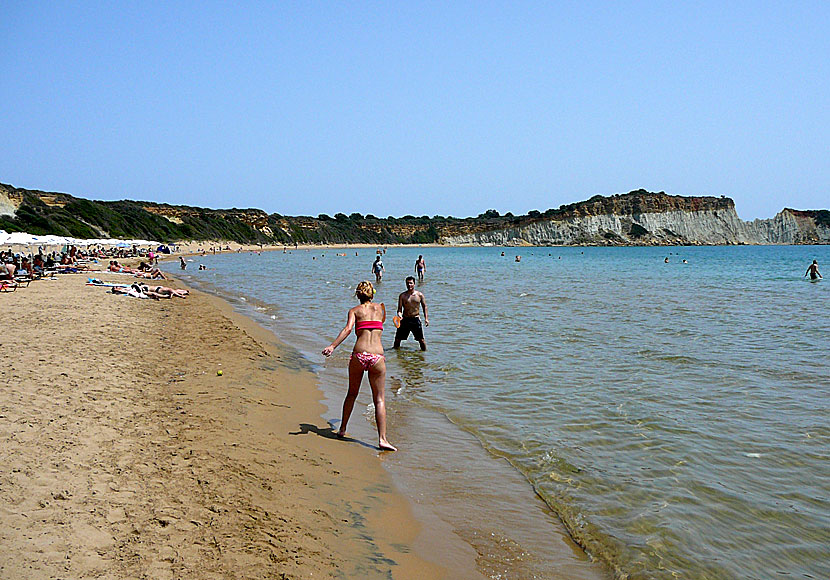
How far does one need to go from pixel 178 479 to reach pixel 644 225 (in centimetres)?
14707

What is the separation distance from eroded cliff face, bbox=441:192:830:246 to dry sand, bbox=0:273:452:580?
464 feet

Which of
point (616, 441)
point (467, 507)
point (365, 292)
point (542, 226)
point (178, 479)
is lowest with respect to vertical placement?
point (467, 507)

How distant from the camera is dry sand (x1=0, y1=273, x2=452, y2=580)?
353 cm

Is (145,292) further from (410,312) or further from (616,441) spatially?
(616,441)

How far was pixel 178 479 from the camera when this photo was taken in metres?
4.69

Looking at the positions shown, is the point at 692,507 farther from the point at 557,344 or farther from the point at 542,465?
the point at 557,344

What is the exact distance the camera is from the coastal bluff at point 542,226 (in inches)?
3991

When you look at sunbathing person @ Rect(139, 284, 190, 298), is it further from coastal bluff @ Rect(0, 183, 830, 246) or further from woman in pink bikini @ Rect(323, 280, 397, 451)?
coastal bluff @ Rect(0, 183, 830, 246)

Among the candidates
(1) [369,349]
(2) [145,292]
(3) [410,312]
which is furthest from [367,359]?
(2) [145,292]

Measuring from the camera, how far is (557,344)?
12812mm

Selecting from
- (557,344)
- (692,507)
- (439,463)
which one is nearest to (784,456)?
(692,507)

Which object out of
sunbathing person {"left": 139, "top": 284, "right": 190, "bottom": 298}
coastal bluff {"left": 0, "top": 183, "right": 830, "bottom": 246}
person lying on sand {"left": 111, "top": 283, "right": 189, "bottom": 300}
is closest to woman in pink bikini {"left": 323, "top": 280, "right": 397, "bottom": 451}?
person lying on sand {"left": 111, "top": 283, "right": 189, "bottom": 300}

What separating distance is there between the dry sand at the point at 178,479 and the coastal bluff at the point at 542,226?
7885 cm

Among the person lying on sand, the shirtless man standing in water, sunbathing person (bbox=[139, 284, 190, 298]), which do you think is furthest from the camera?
sunbathing person (bbox=[139, 284, 190, 298])
